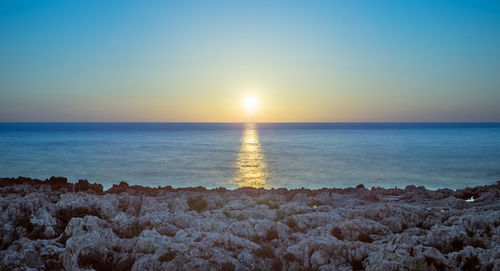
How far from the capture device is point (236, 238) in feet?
21.8

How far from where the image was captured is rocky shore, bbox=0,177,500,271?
224 inches

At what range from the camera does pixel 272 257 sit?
6.10 meters

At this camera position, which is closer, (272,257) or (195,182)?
(272,257)

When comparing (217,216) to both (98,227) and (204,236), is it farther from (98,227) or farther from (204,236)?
(98,227)

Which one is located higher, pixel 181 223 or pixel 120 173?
pixel 181 223

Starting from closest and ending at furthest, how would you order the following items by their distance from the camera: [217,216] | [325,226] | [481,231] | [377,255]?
[377,255] < [481,231] < [325,226] < [217,216]

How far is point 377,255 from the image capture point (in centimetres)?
578

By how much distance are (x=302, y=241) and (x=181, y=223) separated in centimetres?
289

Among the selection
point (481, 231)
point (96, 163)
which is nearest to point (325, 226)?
point (481, 231)

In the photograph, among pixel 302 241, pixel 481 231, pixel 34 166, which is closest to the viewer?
pixel 302 241

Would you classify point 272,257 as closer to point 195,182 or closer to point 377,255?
point 377,255

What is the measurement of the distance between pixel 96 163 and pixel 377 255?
109 feet

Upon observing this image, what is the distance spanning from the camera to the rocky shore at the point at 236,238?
224 inches

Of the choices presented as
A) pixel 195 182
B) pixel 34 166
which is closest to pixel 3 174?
pixel 34 166
